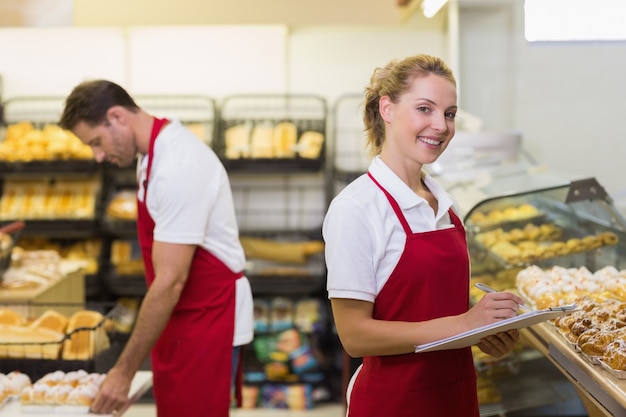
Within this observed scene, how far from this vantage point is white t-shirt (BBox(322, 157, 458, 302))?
1800 mm

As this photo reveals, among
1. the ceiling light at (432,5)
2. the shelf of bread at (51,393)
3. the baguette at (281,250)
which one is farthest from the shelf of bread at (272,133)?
the shelf of bread at (51,393)

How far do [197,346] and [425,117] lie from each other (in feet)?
3.88

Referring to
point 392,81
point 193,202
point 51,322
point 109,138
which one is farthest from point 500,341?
point 51,322

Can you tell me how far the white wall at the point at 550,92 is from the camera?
4.65 m

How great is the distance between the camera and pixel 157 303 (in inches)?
98.5

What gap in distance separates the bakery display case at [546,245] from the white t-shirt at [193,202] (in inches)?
37.7

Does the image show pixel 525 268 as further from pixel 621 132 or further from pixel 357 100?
pixel 357 100

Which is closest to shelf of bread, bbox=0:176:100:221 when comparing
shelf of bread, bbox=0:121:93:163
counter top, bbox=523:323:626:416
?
shelf of bread, bbox=0:121:93:163

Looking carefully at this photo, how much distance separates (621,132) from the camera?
15.2 ft

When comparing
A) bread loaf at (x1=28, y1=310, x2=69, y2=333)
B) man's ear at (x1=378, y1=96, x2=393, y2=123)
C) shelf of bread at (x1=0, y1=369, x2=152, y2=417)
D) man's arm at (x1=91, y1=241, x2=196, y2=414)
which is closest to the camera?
man's ear at (x1=378, y1=96, x2=393, y2=123)

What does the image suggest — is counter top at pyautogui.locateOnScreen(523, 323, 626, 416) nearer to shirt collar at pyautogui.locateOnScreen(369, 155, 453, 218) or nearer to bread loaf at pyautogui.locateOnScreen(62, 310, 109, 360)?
shirt collar at pyautogui.locateOnScreen(369, 155, 453, 218)

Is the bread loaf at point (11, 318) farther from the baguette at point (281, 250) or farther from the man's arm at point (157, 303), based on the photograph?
the baguette at point (281, 250)

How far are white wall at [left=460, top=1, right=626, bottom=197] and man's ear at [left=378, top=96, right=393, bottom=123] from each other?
2.82 m

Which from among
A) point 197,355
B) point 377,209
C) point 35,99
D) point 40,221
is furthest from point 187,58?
point 377,209
